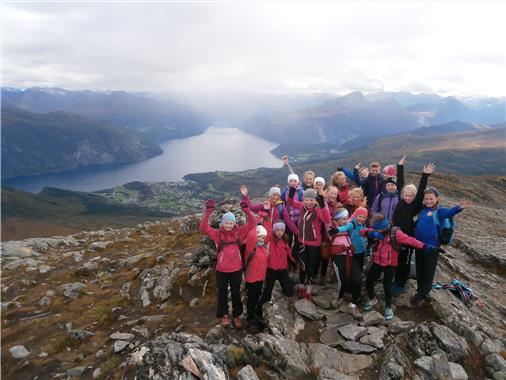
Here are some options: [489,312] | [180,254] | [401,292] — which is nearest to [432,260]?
[401,292]

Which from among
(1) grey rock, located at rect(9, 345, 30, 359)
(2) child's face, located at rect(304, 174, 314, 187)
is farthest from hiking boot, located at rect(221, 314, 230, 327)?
(1) grey rock, located at rect(9, 345, 30, 359)

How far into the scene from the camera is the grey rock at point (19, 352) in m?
14.4

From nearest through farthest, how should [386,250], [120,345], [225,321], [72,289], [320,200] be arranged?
[386,250] → [225,321] → [320,200] → [120,345] → [72,289]

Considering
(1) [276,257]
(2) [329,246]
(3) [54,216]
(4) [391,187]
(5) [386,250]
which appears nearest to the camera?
(5) [386,250]

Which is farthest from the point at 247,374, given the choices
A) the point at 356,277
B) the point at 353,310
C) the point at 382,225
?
the point at 382,225

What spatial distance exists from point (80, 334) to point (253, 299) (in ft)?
32.1

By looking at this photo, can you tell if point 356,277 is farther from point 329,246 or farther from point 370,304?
point 329,246

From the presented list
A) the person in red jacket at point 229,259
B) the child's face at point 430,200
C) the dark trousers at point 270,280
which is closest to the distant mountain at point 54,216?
the person in red jacket at point 229,259

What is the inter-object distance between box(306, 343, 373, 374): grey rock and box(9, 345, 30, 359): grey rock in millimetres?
14045

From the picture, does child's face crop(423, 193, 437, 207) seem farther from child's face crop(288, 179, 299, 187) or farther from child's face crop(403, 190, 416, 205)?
child's face crop(288, 179, 299, 187)

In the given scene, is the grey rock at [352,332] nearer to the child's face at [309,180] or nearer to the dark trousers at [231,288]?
the dark trousers at [231,288]

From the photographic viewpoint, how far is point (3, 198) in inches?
7559

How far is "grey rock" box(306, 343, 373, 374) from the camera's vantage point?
9266 millimetres

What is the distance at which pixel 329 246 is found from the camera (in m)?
11.8
